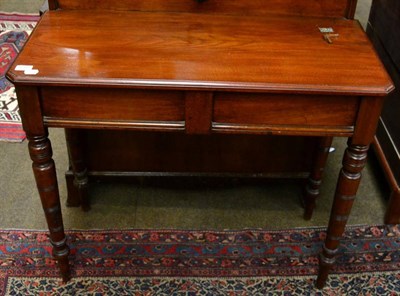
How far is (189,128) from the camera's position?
4.46 ft

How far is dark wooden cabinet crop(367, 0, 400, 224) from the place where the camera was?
1.99 meters

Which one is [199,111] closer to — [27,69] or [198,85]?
[198,85]

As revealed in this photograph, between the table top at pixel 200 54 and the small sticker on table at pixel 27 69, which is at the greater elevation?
the table top at pixel 200 54

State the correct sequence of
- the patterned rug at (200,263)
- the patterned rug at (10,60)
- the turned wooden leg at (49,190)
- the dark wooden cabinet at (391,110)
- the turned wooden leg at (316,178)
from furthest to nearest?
the patterned rug at (10,60)
the dark wooden cabinet at (391,110)
the turned wooden leg at (316,178)
the patterned rug at (200,263)
the turned wooden leg at (49,190)

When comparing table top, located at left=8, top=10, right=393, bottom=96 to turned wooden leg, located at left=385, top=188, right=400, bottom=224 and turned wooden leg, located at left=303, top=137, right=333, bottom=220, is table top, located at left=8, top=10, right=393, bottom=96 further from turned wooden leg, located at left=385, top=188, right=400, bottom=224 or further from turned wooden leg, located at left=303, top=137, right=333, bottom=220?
turned wooden leg, located at left=385, top=188, right=400, bottom=224

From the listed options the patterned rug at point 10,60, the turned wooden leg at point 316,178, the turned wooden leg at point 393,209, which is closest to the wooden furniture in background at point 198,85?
the turned wooden leg at point 316,178

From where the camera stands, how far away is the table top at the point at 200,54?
129cm

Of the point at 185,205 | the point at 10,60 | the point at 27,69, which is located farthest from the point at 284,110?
the point at 10,60

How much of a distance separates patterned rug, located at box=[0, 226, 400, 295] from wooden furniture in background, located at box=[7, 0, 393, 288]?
1.38ft

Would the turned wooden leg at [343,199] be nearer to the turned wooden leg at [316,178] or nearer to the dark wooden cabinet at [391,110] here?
the turned wooden leg at [316,178]

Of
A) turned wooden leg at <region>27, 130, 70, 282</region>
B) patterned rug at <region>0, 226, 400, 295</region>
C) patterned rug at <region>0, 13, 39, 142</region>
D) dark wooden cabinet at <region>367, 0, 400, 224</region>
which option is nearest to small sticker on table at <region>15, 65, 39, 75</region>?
turned wooden leg at <region>27, 130, 70, 282</region>

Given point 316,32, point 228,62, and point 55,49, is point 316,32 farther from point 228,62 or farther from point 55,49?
point 55,49

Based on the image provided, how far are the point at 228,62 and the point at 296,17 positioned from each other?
377mm

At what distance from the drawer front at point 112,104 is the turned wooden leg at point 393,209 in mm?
1010
